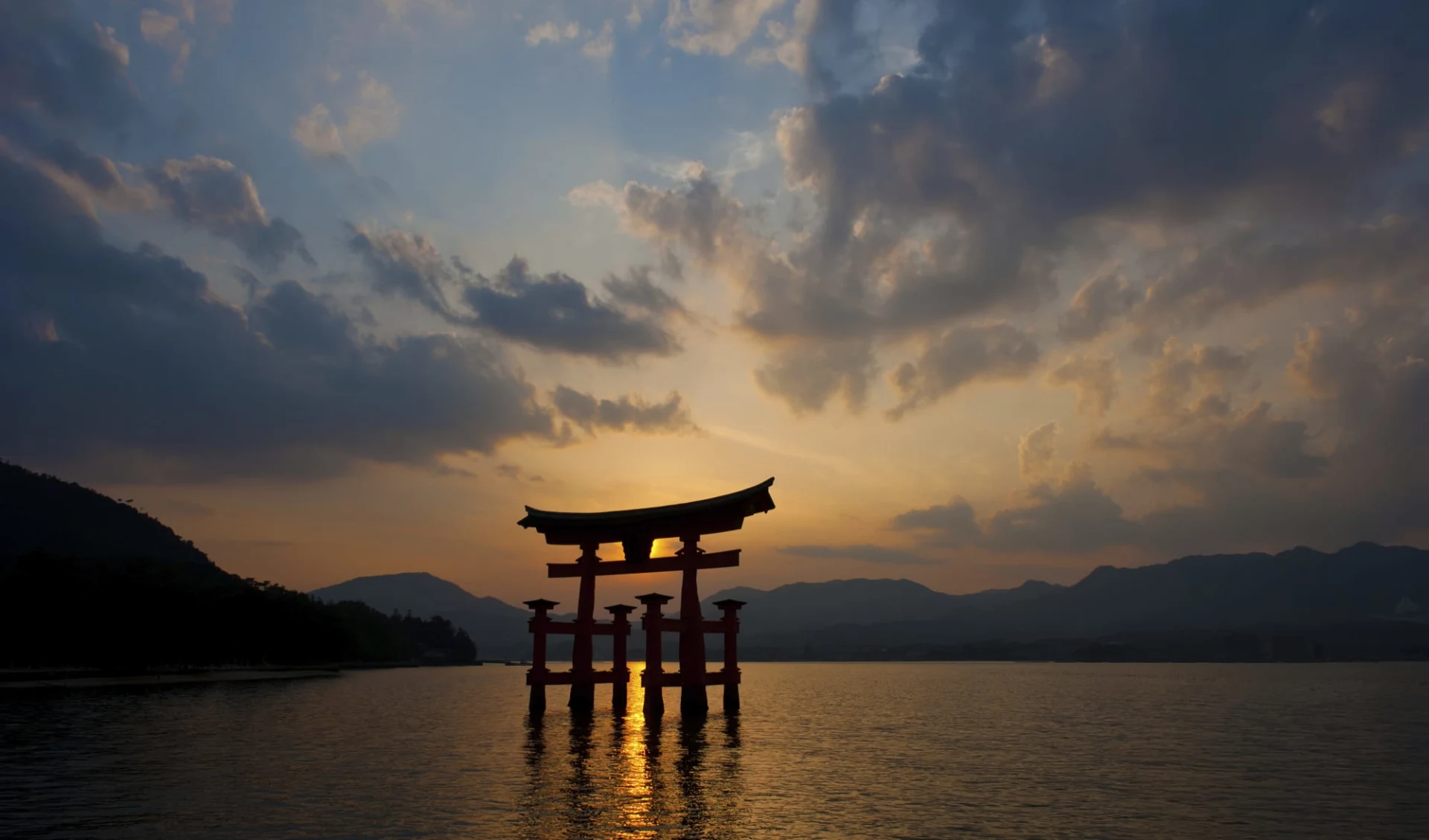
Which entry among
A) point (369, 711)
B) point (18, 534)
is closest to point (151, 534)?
point (18, 534)

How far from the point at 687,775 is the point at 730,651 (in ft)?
42.5

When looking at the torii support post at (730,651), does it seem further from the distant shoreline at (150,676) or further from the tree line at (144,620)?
the tree line at (144,620)

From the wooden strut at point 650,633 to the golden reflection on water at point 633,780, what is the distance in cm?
145

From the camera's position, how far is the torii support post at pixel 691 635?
28.5 metres

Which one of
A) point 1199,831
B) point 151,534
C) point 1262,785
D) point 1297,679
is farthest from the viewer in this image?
point 151,534

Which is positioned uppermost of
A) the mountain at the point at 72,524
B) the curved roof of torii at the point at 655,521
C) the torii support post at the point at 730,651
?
the mountain at the point at 72,524

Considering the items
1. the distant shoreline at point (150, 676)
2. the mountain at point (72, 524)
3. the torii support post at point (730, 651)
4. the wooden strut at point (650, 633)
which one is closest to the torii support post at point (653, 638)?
the wooden strut at point (650, 633)

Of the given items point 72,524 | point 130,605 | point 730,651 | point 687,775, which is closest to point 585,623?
point 730,651

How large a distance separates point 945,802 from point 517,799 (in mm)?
8467

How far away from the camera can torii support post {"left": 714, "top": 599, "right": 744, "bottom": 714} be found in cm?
3209

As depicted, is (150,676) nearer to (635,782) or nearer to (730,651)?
(730,651)

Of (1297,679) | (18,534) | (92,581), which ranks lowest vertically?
(1297,679)

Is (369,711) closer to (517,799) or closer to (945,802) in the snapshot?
(517,799)

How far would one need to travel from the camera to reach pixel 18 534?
10706cm
